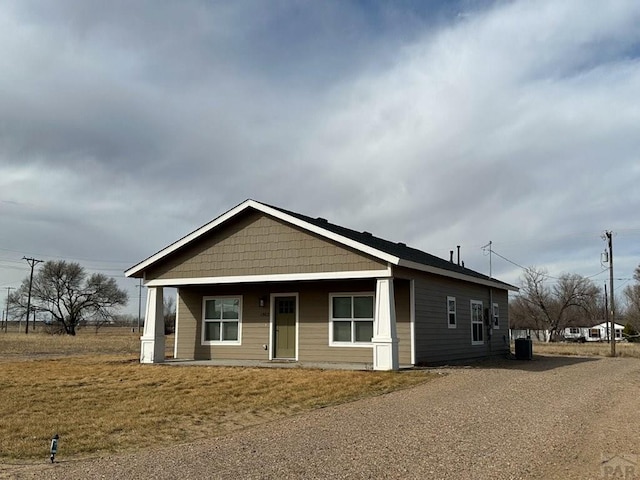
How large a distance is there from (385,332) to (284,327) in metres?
4.09

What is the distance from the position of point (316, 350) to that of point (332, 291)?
5.67ft

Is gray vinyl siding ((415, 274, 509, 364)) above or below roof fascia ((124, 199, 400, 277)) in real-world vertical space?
below

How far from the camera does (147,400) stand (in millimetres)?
10680

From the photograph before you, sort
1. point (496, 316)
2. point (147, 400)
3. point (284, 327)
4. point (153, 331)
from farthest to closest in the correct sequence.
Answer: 1. point (496, 316)
2. point (153, 331)
3. point (284, 327)
4. point (147, 400)

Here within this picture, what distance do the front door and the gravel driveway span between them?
7.28 meters

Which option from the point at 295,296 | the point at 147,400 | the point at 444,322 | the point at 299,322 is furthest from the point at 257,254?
the point at 147,400

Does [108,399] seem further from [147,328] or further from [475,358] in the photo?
[475,358]

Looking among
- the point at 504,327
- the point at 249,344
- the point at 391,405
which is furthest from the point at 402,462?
the point at 504,327

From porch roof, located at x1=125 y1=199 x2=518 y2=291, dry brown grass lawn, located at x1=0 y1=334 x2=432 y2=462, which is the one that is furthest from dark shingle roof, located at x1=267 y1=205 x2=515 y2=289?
dry brown grass lawn, located at x1=0 y1=334 x2=432 y2=462

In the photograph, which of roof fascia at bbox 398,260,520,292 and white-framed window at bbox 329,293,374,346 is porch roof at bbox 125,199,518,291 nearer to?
roof fascia at bbox 398,260,520,292

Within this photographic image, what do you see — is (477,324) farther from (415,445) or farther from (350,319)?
(415,445)

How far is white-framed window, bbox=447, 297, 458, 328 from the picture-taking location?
19125mm

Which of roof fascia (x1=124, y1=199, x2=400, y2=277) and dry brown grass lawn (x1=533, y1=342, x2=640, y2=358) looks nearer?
roof fascia (x1=124, y1=199, x2=400, y2=277)

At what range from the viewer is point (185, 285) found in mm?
18406
